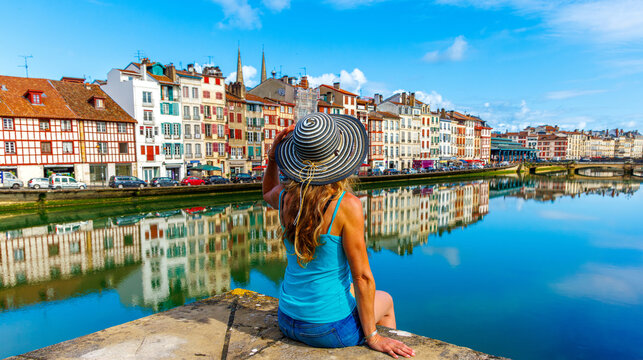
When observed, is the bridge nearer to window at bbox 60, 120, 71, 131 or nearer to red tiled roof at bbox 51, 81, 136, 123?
red tiled roof at bbox 51, 81, 136, 123

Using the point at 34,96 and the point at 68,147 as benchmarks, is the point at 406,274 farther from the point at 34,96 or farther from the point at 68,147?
the point at 34,96

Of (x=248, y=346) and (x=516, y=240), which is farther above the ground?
(x=248, y=346)

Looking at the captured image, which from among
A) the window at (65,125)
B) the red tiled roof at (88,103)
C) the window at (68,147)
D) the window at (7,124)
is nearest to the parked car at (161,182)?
the window at (68,147)

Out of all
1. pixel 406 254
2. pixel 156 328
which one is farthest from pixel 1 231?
pixel 156 328

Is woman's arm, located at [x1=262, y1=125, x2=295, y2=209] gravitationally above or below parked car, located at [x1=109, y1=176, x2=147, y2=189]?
above

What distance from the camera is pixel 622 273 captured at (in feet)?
44.1

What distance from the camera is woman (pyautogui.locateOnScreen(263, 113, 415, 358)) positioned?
2.20 metres

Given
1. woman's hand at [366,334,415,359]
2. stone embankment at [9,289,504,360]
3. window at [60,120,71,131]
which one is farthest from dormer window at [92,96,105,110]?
woman's hand at [366,334,415,359]

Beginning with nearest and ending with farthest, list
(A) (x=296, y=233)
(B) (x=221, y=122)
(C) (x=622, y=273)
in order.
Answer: (A) (x=296, y=233) → (C) (x=622, y=273) → (B) (x=221, y=122)

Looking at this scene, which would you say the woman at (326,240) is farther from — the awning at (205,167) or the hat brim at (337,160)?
the awning at (205,167)

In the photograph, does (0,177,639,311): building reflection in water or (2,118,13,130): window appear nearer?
(0,177,639,311): building reflection in water

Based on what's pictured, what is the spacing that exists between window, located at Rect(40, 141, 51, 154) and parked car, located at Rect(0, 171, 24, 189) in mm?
3240

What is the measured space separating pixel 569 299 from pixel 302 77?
4941 cm

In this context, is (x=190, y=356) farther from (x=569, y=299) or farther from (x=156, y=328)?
(x=569, y=299)
